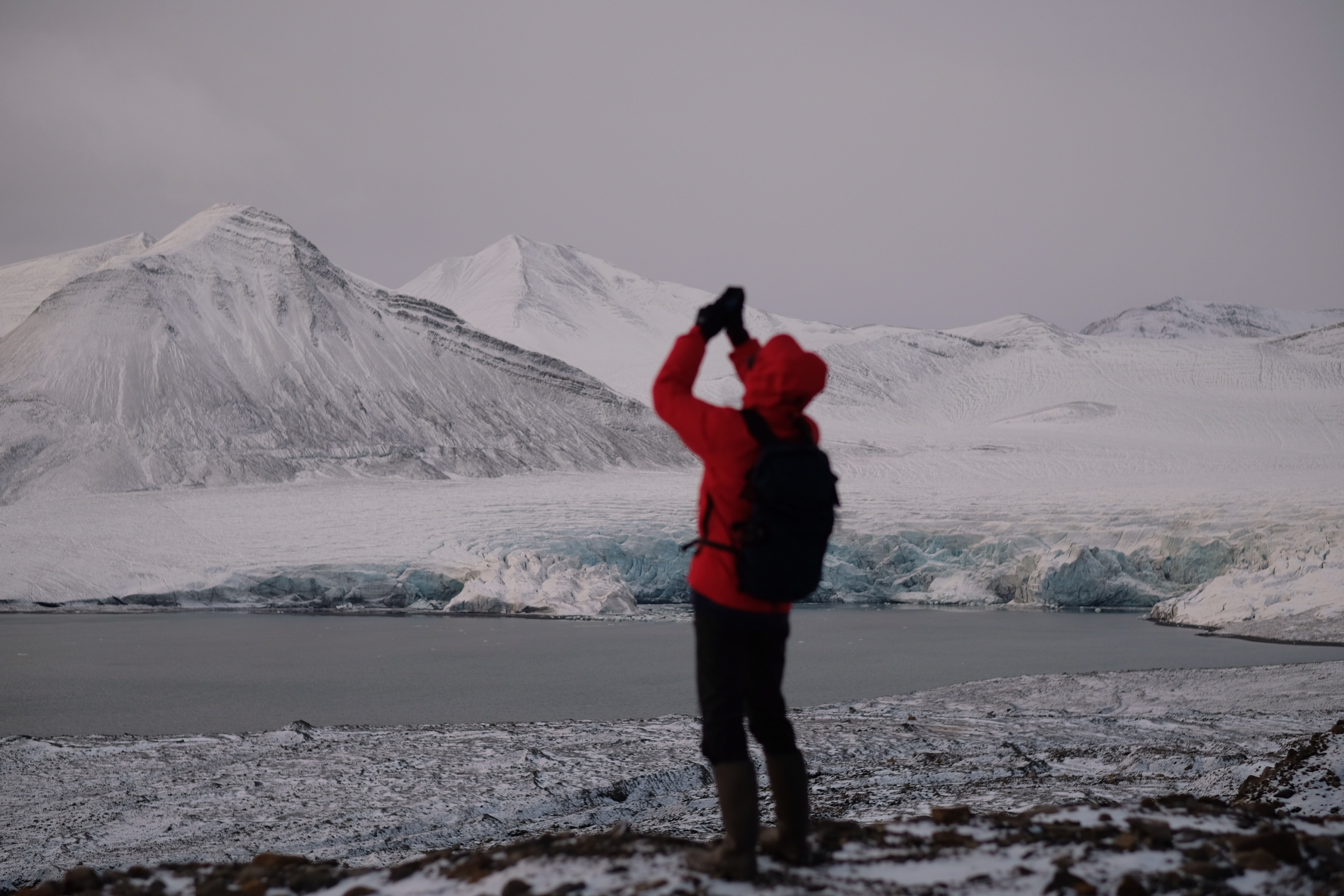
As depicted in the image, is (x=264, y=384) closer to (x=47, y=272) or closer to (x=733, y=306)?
(x=47, y=272)

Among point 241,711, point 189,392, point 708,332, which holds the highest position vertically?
point 189,392

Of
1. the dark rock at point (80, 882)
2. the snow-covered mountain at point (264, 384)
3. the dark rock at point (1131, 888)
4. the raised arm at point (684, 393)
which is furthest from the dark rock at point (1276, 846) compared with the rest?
the snow-covered mountain at point (264, 384)

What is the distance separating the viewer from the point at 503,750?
20.2 ft

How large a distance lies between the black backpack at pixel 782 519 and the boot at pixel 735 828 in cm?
40

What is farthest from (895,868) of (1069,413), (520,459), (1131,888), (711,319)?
(1069,413)

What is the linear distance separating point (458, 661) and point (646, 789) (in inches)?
278

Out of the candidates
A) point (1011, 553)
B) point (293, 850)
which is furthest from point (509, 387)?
point (293, 850)

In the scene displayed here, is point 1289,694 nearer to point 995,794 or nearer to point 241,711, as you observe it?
point 995,794

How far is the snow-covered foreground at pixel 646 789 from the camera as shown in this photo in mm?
2490

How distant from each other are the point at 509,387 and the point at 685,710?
1085 inches

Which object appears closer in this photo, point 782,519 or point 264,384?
point 782,519

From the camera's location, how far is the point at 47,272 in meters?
40.8

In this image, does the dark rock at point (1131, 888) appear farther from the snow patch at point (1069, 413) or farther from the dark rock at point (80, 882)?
the snow patch at point (1069, 413)

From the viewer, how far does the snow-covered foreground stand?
2.49 meters
